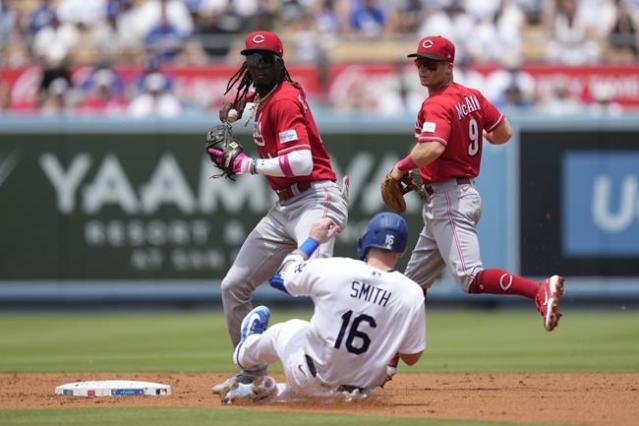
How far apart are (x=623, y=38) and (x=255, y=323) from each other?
12.7m

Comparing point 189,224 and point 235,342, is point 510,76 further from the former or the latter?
point 235,342

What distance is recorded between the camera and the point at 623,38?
65.4 ft

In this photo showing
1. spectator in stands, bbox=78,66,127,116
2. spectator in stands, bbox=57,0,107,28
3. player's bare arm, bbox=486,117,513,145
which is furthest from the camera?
spectator in stands, bbox=57,0,107,28

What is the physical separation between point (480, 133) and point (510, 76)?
9714mm

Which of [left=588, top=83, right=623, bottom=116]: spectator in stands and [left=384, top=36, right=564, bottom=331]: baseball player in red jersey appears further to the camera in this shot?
[left=588, top=83, right=623, bottom=116]: spectator in stands

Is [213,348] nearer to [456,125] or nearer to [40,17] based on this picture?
[456,125]

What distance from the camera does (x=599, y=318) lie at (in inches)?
657

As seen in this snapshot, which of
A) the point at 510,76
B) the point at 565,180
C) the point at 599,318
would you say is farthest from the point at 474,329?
the point at 510,76

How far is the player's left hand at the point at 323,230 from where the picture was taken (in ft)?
27.8

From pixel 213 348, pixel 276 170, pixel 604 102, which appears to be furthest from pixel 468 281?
pixel 604 102

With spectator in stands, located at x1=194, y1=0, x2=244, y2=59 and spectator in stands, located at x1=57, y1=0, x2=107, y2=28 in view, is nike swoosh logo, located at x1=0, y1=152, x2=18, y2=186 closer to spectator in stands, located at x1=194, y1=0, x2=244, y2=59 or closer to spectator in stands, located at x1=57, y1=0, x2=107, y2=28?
spectator in stands, located at x1=194, y1=0, x2=244, y2=59

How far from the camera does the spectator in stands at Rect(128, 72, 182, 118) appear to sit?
19.3 meters

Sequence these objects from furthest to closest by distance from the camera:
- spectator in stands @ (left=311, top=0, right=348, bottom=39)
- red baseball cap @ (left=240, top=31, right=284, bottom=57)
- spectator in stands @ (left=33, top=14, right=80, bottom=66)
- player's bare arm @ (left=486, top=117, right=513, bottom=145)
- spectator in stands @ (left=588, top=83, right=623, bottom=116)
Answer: spectator in stands @ (left=311, top=0, right=348, bottom=39)
spectator in stands @ (left=33, top=14, right=80, bottom=66)
spectator in stands @ (left=588, top=83, right=623, bottom=116)
player's bare arm @ (left=486, top=117, right=513, bottom=145)
red baseball cap @ (left=240, top=31, right=284, bottom=57)

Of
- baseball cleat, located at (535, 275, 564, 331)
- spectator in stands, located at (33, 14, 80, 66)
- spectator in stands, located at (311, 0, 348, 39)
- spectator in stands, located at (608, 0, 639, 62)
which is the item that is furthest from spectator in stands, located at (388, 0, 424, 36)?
baseball cleat, located at (535, 275, 564, 331)
